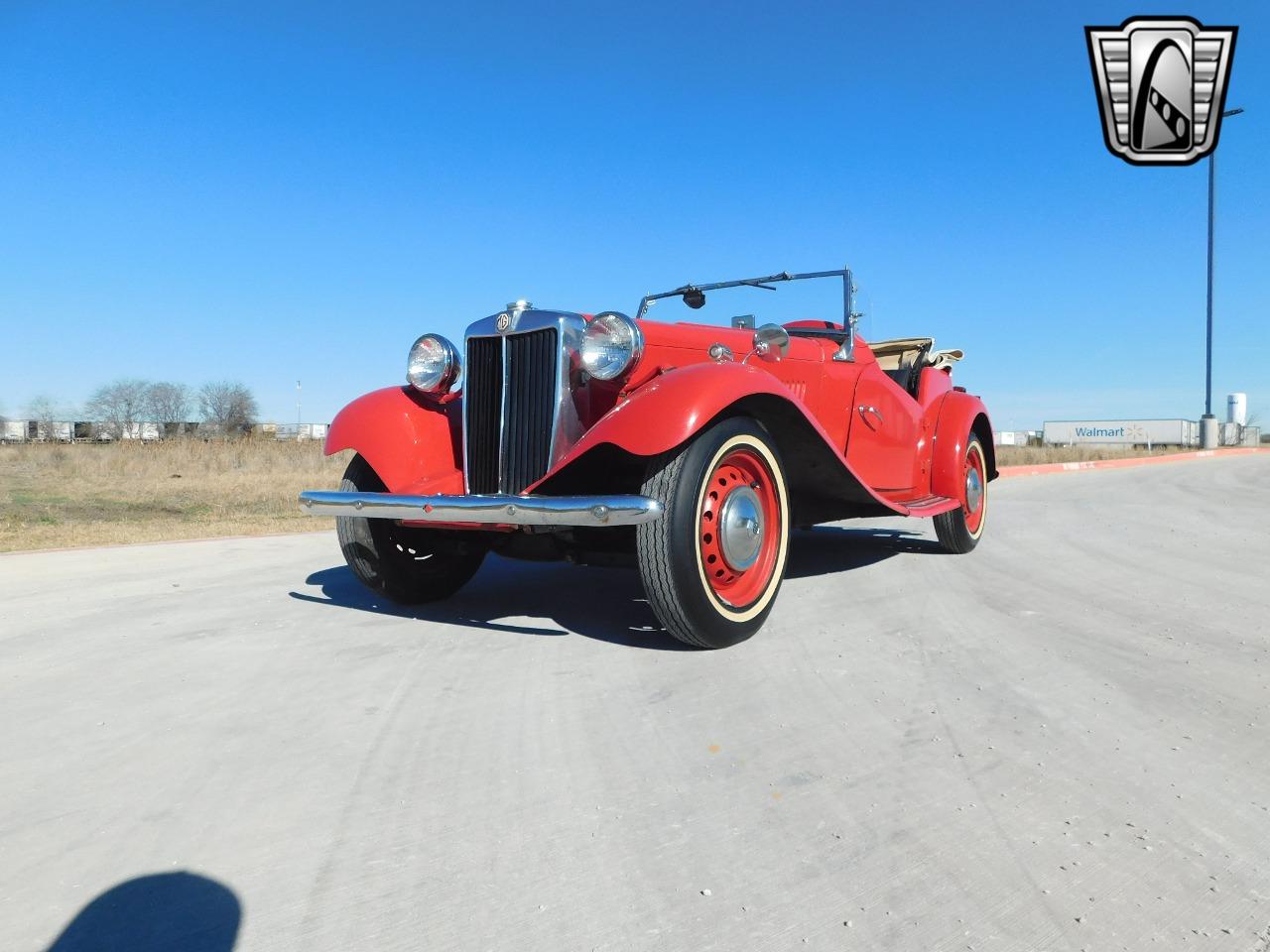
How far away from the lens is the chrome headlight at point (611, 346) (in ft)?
11.1

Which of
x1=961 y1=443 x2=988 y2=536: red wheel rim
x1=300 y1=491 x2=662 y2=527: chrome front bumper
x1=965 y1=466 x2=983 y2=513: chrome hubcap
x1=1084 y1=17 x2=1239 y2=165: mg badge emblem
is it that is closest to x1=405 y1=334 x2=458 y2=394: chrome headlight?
x1=300 y1=491 x2=662 y2=527: chrome front bumper

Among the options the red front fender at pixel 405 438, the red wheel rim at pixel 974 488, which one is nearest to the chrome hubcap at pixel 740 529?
the red front fender at pixel 405 438

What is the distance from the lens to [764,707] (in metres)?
2.49

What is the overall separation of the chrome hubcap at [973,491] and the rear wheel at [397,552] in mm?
3737

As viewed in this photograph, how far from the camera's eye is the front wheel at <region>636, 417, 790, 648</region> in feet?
9.75

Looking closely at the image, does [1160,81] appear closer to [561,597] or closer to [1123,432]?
[561,597]

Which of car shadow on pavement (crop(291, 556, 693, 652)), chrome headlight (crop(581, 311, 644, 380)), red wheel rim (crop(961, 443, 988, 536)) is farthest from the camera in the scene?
red wheel rim (crop(961, 443, 988, 536))

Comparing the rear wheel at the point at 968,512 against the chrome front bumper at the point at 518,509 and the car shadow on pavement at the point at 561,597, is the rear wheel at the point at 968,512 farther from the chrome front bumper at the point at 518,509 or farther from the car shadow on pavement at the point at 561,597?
the chrome front bumper at the point at 518,509

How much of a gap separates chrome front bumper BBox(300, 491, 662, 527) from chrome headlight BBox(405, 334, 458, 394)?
890 mm

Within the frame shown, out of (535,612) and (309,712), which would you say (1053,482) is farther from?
(309,712)

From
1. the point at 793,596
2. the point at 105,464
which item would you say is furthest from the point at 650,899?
the point at 105,464

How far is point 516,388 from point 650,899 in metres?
2.62

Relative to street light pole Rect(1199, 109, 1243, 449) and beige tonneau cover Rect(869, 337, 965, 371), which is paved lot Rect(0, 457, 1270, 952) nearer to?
beige tonneau cover Rect(869, 337, 965, 371)

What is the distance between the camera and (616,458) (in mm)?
3461
